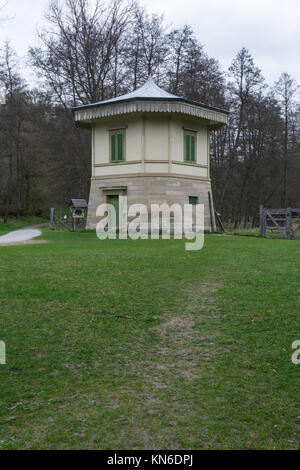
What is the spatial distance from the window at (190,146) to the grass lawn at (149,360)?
15636 millimetres

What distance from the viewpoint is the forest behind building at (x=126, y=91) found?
31281mm

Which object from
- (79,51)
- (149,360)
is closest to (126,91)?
(79,51)

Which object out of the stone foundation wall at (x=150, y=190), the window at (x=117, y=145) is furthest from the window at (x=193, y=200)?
the window at (x=117, y=145)

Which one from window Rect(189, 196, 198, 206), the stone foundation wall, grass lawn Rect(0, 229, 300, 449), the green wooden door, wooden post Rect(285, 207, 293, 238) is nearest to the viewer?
grass lawn Rect(0, 229, 300, 449)

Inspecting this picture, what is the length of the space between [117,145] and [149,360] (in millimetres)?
20528

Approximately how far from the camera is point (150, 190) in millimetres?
23328

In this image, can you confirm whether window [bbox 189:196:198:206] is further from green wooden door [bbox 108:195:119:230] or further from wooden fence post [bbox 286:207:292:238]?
wooden fence post [bbox 286:207:292:238]

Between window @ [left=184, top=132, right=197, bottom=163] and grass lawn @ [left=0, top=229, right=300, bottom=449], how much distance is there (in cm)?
1564

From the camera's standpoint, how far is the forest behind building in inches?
1232

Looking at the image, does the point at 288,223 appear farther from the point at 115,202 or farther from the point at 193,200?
the point at 115,202

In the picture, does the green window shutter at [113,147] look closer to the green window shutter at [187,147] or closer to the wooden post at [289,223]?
the green window shutter at [187,147]

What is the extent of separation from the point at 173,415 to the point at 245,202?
1652 inches

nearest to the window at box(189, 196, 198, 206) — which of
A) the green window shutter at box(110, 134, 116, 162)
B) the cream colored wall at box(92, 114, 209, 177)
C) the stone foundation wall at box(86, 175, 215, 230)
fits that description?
the stone foundation wall at box(86, 175, 215, 230)
